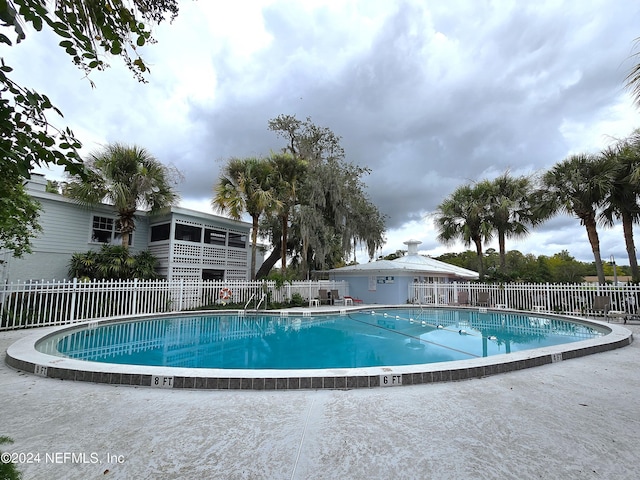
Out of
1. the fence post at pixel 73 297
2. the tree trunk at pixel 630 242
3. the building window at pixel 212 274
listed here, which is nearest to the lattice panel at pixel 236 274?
the building window at pixel 212 274

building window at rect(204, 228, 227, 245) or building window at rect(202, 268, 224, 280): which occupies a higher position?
building window at rect(204, 228, 227, 245)

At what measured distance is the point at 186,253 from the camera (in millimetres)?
16172

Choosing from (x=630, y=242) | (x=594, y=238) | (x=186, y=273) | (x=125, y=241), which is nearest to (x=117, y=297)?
(x=125, y=241)

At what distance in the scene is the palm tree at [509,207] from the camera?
1681cm

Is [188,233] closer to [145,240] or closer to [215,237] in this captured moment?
[215,237]

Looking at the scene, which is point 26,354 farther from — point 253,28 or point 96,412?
point 253,28

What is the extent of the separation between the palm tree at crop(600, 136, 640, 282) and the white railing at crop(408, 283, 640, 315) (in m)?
1.30

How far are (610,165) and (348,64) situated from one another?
12.0m

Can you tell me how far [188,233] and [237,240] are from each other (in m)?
3.18

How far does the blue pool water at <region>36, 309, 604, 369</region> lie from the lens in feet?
21.9

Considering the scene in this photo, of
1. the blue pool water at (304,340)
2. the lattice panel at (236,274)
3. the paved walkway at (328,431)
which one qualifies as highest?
the lattice panel at (236,274)

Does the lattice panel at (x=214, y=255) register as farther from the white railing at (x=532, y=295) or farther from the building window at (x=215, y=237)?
the white railing at (x=532, y=295)

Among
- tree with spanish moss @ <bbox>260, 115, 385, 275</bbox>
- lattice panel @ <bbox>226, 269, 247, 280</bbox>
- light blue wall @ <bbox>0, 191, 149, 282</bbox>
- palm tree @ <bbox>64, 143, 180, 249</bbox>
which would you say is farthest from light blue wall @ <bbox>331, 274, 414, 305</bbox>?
light blue wall @ <bbox>0, 191, 149, 282</bbox>

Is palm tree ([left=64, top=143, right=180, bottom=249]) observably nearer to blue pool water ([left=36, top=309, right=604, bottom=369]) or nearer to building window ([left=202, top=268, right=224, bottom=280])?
building window ([left=202, top=268, right=224, bottom=280])
